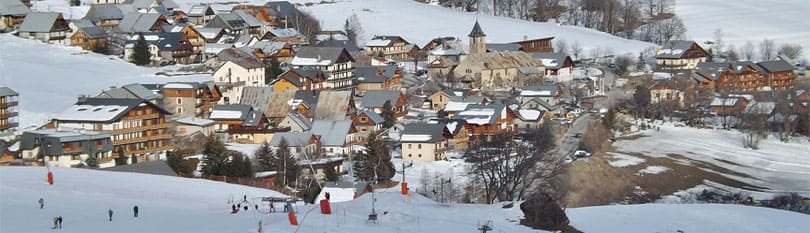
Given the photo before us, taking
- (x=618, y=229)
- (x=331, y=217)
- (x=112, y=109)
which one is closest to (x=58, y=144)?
(x=112, y=109)

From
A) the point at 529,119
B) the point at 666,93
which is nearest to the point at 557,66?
the point at 666,93

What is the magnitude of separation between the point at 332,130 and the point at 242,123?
2310 mm

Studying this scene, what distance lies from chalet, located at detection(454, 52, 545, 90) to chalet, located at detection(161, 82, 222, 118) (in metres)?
9.61

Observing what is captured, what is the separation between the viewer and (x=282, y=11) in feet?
159

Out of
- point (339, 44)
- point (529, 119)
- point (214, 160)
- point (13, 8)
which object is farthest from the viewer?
point (13, 8)

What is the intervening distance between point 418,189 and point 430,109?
35.1ft

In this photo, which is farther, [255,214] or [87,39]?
[87,39]

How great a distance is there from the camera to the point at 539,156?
23.8 m

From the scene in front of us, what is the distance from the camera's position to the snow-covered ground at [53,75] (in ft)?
97.1

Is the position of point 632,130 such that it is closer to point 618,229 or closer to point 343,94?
point 343,94

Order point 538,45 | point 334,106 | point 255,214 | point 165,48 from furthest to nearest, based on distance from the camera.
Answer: point 538,45
point 165,48
point 334,106
point 255,214

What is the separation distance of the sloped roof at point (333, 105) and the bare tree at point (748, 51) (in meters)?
19.2

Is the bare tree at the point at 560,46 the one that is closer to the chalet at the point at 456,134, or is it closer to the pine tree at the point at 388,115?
the pine tree at the point at 388,115

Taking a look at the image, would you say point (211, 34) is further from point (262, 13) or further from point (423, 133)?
point (423, 133)
